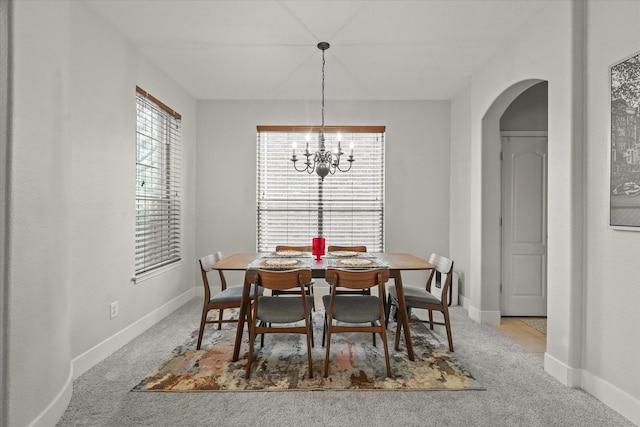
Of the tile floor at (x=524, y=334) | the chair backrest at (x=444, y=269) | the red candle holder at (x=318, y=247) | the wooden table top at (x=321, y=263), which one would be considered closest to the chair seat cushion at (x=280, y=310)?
the wooden table top at (x=321, y=263)

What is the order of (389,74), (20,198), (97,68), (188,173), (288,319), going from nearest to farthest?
(20,198)
(288,319)
(97,68)
(389,74)
(188,173)

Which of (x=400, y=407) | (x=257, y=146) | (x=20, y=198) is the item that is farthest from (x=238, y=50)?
(x=400, y=407)

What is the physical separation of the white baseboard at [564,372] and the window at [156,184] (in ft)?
12.0

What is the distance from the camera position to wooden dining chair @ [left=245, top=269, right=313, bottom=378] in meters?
2.52

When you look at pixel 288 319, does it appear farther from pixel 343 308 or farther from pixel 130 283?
pixel 130 283

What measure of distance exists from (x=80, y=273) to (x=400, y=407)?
2447 mm

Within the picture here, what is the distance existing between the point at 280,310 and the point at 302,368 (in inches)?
18.6

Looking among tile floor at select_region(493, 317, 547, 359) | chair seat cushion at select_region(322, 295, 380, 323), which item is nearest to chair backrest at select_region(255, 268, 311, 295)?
chair seat cushion at select_region(322, 295, 380, 323)

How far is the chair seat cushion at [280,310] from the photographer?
8.54 ft

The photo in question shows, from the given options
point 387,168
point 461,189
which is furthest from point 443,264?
point 387,168

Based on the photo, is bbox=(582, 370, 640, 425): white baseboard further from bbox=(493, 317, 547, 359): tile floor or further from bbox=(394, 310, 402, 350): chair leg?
bbox=(394, 310, 402, 350): chair leg

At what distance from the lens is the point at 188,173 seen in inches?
186

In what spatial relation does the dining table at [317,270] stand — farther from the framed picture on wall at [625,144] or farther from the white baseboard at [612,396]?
the framed picture on wall at [625,144]

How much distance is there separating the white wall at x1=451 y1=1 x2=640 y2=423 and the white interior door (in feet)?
4.35
